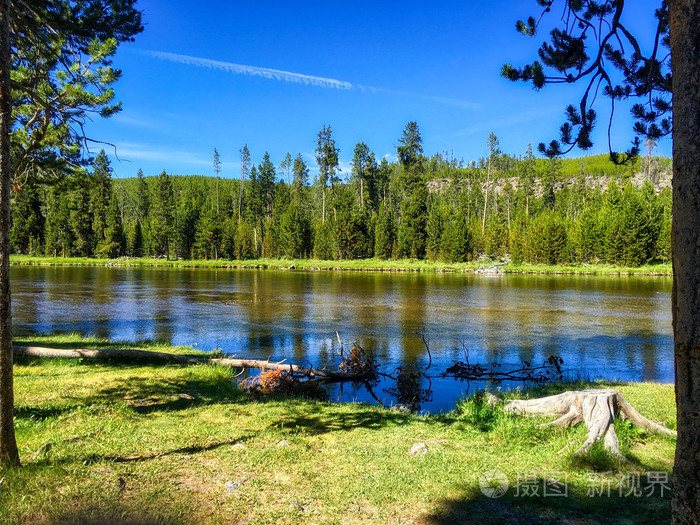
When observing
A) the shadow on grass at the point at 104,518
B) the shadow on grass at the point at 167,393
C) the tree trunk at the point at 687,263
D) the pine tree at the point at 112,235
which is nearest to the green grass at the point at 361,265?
the pine tree at the point at 112,235

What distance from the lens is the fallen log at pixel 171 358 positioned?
10.3 meters

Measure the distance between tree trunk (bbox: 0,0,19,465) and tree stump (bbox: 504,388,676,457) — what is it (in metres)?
6.26

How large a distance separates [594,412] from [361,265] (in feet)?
191

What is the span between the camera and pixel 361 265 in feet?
211

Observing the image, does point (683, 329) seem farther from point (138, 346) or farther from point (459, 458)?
point (138, 346)

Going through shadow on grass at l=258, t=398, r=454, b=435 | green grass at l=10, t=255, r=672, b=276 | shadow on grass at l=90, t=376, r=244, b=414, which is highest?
green grass at l=10, t=255, r=672, b=276

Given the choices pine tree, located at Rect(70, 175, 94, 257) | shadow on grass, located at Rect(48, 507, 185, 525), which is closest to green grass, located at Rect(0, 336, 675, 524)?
shadow on grass, located at Rect(48, 507, 185, 525)

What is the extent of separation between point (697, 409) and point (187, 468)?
478 centimetres

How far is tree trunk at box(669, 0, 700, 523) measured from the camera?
251 cm

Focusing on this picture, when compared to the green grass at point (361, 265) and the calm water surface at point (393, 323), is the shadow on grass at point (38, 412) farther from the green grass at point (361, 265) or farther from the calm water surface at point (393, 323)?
the green grass at point (361, 265)

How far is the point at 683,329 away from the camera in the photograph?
256cm

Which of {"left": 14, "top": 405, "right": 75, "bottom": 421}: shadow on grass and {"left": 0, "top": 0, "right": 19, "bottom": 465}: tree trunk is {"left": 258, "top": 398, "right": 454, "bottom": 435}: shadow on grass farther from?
{"left": 0, "top": 0, "right": 19, "bottom": 465}: tree trunk

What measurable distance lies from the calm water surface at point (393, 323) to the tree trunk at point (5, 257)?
23.1 feet

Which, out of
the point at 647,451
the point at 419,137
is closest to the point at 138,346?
the point at 647,451
